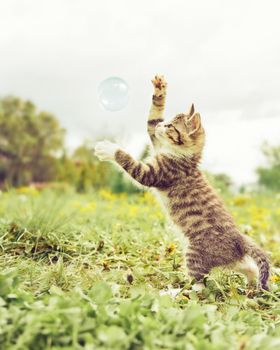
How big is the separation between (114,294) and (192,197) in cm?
111

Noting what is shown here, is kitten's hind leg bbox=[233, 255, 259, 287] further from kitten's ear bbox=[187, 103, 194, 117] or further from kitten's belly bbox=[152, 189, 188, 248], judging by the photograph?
kitten's ear bbox=[187, 103, 194, 117]

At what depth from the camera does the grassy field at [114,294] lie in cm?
216

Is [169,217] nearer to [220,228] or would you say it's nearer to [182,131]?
[220,228]

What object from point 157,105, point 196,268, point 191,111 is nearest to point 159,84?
point 157,105

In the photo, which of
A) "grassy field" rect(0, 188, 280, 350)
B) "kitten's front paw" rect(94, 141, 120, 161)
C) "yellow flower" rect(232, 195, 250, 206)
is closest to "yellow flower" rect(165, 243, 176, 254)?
"grassy field" rect(0, 188, 280, 350)

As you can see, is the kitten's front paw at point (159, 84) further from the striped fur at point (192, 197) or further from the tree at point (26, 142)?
the tree at point (26, 142)

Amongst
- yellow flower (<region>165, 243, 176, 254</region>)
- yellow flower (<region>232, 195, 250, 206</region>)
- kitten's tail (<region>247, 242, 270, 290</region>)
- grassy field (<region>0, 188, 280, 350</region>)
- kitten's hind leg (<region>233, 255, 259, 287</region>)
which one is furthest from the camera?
yellow flower (<region>232, 195, 250, 206</region>)

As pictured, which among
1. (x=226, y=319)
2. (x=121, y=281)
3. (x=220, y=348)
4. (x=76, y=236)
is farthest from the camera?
(x=76, y=236)

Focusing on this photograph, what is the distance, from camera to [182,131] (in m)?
3.75

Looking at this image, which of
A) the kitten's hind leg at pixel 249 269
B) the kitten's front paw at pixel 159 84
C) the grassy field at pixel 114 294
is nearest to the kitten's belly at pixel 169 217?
the grassy field at pixel 114 294

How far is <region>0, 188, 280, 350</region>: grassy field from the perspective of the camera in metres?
2.16

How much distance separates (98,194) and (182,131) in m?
5.55

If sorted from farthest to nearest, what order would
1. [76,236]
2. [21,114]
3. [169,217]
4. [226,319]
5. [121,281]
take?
[21,114], [76,236], [169,217], [121,281], [226,319]

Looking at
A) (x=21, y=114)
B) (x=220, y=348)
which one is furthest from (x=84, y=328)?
(x=21, y=114)
